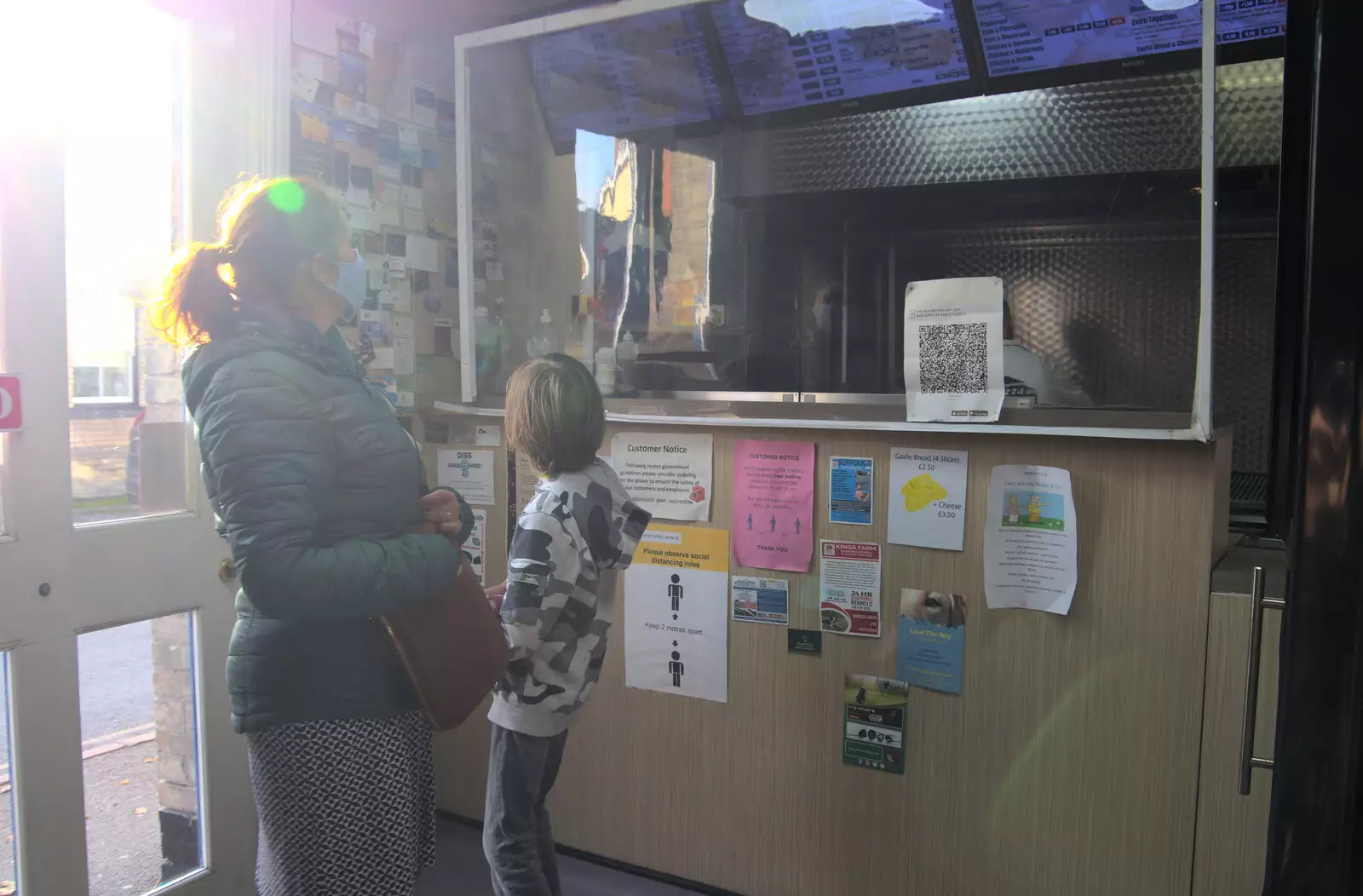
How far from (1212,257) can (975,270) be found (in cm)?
77

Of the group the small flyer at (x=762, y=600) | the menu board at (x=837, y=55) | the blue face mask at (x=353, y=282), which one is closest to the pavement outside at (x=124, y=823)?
the blue face mask at (x=353, y=282)

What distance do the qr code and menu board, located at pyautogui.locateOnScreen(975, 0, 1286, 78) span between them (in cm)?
81

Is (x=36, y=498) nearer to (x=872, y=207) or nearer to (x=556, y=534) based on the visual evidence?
(x=556, y=534)

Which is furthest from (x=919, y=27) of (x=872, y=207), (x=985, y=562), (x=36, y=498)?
(x=36, y=498)

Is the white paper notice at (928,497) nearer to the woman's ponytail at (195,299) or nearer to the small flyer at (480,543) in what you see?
the small flyer at (480,543)

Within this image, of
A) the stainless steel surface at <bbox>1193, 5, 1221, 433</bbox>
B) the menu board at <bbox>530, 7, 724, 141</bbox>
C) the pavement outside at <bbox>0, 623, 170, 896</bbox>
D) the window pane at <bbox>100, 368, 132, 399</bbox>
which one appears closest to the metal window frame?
the stainless steel surface at <bbox>1193, 5, 1221, 433</bbox>

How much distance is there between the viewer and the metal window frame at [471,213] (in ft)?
4.95

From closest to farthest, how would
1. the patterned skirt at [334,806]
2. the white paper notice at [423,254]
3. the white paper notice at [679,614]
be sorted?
the patterned skirt at [334,806]
the white paper notice at [679,614]
the white paper notice at [423,254]

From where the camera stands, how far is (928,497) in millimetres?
1774

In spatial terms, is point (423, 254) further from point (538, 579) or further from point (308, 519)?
point (308, 519)

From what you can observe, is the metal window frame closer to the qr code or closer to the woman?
the qr code

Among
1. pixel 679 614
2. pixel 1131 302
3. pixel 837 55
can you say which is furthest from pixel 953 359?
pixel 837 55

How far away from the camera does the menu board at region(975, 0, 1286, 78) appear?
6.16 ft

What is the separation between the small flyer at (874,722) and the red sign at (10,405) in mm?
1627
